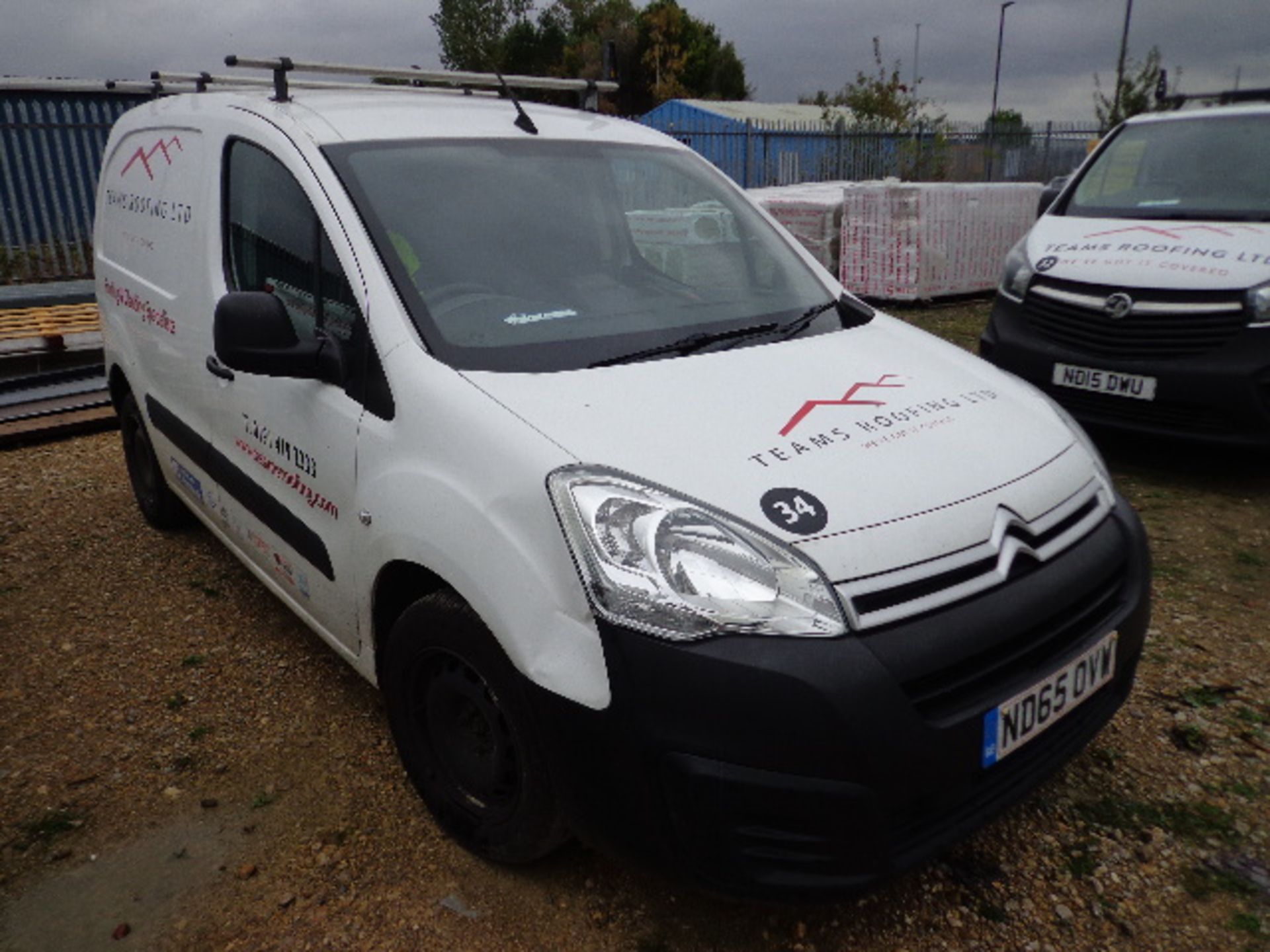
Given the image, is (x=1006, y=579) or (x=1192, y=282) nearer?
(x=1006, y=579)

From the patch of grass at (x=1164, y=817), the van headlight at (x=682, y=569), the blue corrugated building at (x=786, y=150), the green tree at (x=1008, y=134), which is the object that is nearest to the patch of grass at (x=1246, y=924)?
the patch of grass at (x=1164, y=817)

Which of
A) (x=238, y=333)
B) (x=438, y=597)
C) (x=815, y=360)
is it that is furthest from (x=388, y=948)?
(x=815, y=360)

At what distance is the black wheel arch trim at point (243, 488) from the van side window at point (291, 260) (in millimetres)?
491

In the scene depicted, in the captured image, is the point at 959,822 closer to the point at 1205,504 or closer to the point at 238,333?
the point at 238,333

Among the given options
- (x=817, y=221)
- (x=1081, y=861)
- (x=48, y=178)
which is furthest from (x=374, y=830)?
(x=48, y=178)

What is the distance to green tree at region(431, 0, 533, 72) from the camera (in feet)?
148

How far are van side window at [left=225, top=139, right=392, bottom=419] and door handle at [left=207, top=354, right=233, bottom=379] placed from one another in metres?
0.22

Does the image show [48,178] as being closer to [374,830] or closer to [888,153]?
[374,830]

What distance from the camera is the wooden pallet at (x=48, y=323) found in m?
6.58

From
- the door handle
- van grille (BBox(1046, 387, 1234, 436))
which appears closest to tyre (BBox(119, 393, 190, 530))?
the door handle

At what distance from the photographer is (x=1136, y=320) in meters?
4.57

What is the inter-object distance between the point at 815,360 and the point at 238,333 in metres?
1.38

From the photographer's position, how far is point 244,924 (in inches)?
81.2

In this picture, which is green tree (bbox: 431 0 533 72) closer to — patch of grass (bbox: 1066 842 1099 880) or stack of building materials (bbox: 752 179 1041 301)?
stack of building materials (bbox: 752 179 1041 301)
